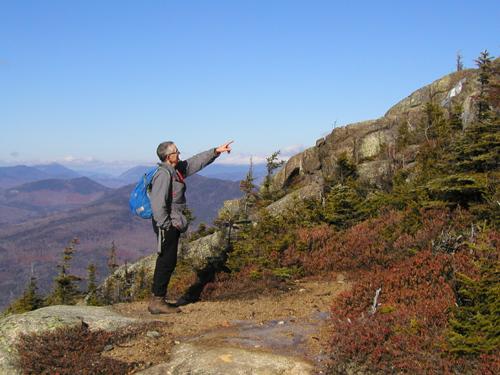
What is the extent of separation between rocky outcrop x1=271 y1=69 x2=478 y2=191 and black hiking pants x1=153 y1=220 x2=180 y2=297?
62.4 ft

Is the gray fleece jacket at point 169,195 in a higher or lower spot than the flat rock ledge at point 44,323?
higher

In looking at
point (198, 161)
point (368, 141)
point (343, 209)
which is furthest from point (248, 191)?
point (198, 161)

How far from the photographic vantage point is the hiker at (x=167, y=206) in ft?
29.6

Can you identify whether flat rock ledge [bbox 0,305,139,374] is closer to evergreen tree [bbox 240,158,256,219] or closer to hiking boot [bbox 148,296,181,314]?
hiking boot [bbox 148,296,181,314]

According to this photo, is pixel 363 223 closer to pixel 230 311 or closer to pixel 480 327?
pixel 230 311

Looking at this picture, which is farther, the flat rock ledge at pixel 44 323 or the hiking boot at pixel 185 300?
the hiking boot at pixel 185 300

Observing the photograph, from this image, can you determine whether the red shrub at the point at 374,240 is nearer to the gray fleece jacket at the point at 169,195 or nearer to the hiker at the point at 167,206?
the hiker at the point at 167,206

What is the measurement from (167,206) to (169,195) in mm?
232

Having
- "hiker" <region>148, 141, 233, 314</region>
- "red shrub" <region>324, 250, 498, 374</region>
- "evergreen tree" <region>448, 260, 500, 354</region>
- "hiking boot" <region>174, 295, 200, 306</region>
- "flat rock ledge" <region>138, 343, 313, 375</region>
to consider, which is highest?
"hiker" <region>148, 141, 233, 314</region>

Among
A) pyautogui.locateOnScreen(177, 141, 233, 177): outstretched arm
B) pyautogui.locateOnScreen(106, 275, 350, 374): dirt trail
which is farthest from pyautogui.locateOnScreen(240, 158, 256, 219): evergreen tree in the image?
pyautogui.locateOnScreen(177, 141, 233, 177): outstretched arm

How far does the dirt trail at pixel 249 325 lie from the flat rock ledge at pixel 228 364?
28cm


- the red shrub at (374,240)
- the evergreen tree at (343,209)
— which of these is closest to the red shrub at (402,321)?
the red shrub at (374,240)

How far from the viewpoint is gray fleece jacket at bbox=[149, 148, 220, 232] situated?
29.5ft

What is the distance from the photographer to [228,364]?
656 centimetres
